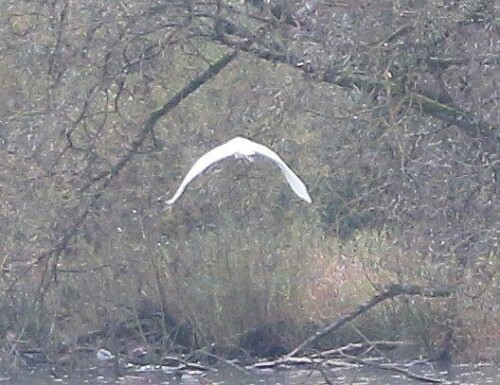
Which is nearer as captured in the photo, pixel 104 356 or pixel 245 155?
pixel 245 155

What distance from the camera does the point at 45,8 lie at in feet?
24.4

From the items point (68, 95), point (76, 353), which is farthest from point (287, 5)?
point (76, 353)

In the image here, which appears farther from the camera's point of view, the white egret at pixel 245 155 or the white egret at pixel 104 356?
the white egret at pixel 104 356

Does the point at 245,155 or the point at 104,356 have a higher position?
the point at 245,155

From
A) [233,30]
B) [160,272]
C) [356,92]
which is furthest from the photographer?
[160,272]

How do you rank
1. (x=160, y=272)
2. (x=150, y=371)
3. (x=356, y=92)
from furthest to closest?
(x=160, y=272) → (x=150, y=371) → (x=356, y=92)

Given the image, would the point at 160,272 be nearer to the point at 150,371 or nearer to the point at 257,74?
the point at 150,371

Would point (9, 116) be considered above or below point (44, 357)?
above

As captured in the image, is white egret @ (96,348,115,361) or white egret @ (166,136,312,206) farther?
Answer: white egret @ (96,348,115,361)

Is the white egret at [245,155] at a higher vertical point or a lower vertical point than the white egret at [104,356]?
higher

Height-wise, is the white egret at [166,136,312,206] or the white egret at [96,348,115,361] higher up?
the white egret at [166,136,312,206]

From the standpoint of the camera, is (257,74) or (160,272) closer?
(257,74)

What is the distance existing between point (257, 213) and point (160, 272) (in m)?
0.87

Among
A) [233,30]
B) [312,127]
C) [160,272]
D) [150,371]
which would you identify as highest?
[233,30]
